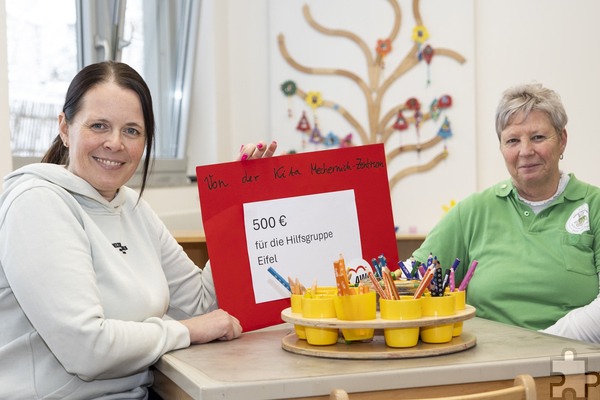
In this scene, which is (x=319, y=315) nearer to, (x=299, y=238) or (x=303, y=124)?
(x=299, y=238)

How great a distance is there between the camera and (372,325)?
1.44 meters

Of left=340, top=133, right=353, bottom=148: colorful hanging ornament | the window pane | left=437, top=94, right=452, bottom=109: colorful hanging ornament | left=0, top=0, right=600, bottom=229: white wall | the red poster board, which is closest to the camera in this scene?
the red poster board

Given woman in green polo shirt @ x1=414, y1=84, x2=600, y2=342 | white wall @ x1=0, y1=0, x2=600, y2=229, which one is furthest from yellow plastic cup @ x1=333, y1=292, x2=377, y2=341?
white wall @ x1=0, y1=0, x2=600, y2=229

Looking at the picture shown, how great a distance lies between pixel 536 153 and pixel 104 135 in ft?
3.99

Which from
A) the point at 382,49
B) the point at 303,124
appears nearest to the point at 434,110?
the point at 382,49

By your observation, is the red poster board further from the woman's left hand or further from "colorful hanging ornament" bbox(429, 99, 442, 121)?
"colorful hanging ornament" bbox(429, 99, 442, 121)

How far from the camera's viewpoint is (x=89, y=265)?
5.11 ft

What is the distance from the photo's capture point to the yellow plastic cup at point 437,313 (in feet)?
4.91

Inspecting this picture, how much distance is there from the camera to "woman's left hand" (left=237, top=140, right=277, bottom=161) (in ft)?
6.06

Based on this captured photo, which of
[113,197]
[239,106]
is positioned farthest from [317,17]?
[113,197]

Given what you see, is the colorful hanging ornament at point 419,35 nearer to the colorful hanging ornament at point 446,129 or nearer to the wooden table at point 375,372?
the colorful hanging ornament at point 446,129

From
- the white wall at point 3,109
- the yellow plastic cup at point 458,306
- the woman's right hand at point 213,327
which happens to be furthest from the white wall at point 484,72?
the yellow plastic cup at point 458,306

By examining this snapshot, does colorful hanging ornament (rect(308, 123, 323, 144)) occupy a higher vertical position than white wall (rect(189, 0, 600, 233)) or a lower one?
lower

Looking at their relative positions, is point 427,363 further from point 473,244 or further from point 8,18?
point 8,18
